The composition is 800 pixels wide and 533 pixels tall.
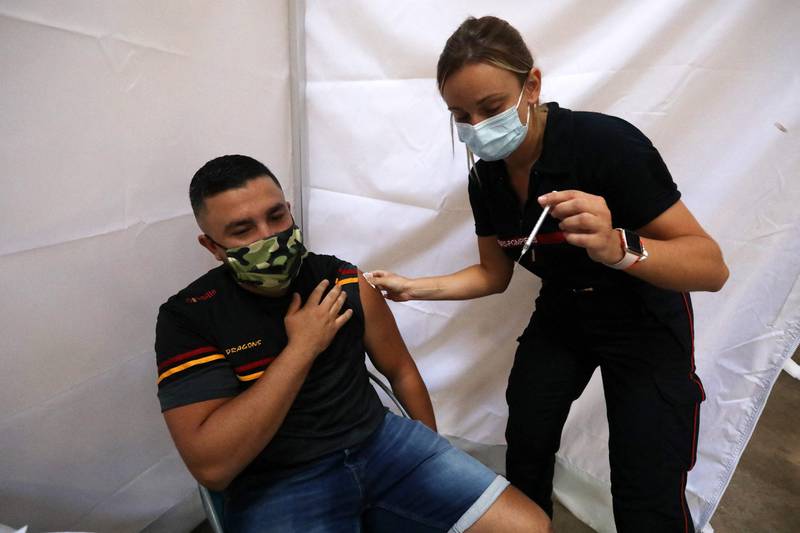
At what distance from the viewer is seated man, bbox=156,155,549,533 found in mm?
953

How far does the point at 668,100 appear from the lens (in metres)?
1.23

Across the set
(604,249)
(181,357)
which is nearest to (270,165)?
(181,357)

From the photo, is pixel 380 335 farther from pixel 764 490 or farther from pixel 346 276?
pixel 764 490

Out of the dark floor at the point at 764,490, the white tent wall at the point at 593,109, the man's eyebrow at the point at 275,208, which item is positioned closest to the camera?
the man's eyebrow at the point at 275,208

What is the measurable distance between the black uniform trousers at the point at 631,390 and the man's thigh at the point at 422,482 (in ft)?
0.78

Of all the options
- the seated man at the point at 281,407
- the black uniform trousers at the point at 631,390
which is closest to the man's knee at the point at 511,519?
the seated man at the point at 281,407

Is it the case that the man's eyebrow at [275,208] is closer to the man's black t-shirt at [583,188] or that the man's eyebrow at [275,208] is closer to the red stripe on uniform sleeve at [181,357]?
the red stripe on uniform sleeve at [181,357]

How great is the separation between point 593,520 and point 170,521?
1511 millimetres

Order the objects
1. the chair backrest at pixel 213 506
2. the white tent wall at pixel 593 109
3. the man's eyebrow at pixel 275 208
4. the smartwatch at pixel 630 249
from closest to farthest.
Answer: the smartwatch at pixel 630 249 → the chair backrest at pixel 213 506 → the man's eyebrow at pixel 275 208 → the white tent wall at pixel 593 109

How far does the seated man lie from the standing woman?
0.91 feet

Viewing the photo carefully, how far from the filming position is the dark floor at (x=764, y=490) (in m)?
1.64

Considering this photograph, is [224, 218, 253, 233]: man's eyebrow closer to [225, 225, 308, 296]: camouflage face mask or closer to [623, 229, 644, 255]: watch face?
[225, 225, 308, 296]: camouflage face mask

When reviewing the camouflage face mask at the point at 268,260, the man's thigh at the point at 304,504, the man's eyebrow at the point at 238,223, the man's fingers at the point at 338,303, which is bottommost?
the man's thigh at the point at 304,504

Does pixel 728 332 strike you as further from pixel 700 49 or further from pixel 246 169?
pixel 246 169
